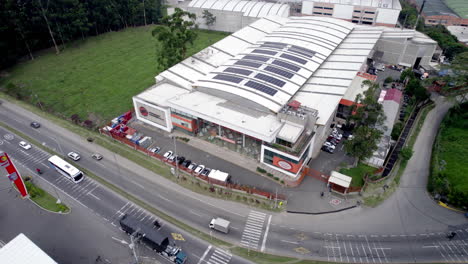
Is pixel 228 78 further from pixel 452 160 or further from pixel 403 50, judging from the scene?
pixel 403 50

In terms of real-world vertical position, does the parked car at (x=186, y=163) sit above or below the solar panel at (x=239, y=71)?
below

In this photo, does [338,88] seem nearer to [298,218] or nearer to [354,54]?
[354,54]

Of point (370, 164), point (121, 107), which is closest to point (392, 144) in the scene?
point (370, 164)

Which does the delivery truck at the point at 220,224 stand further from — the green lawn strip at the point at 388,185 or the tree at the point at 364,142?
the tree at the point at 364,142

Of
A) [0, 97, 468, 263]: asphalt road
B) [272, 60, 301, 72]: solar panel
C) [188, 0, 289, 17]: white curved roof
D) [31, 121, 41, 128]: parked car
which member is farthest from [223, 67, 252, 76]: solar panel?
[188, 0, 289, 17]: white curved roof

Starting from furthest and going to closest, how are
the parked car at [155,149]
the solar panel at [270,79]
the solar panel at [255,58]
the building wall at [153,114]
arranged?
the solar panel at [255,58]
the solar panel at [270,79]
the building wall at [153,114]
the parked car at [155,149]

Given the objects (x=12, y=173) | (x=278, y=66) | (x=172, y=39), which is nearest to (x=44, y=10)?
(x=172, y=39)

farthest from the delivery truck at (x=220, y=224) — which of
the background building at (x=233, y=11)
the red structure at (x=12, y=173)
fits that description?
the background building at (x=233, y=11)
